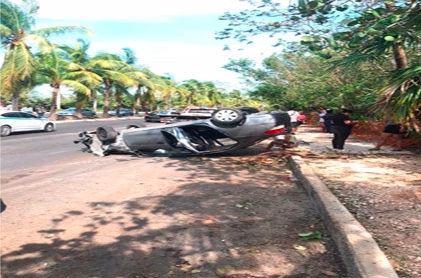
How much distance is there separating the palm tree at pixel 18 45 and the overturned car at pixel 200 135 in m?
18.6

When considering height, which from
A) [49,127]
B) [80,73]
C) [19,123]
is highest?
[80,73]

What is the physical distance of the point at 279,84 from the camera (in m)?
27.2

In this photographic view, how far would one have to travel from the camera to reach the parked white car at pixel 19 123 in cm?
1816

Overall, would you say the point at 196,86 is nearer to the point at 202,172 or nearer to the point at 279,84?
the point at 279,84

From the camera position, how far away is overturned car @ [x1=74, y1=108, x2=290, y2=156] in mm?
9102

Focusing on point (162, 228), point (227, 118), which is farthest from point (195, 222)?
point (227, 118)

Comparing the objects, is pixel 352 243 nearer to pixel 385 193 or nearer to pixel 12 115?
pixel 385 193

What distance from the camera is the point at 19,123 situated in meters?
19.2

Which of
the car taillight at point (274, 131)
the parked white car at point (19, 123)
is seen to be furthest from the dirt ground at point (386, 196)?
the parked white car at point (19, 123)

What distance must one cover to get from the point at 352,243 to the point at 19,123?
19.1 metres

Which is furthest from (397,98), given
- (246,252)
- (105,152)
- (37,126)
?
(37,126)

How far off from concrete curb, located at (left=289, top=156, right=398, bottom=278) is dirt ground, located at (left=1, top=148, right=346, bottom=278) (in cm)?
12

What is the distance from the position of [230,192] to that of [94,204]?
6.32 ft

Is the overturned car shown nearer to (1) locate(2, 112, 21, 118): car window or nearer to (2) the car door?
(2) the car door
